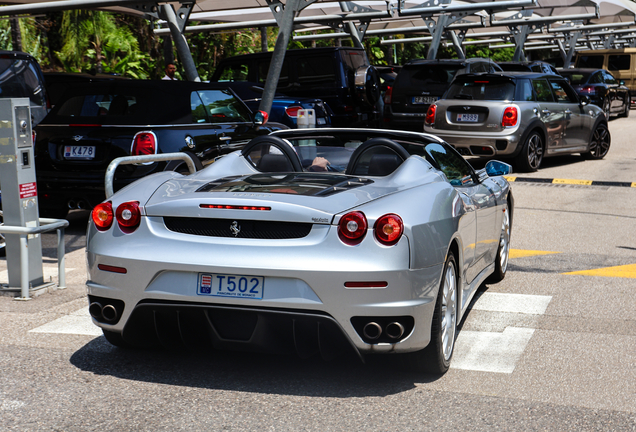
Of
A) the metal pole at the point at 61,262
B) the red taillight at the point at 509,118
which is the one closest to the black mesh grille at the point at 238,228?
the metal pole at the point at 61,262

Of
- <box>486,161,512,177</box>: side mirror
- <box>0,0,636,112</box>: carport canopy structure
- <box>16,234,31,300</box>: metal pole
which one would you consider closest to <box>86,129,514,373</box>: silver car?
<box>486,161,512,177</box>: side mirror

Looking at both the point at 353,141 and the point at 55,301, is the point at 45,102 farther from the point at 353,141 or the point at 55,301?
the point at 353,141

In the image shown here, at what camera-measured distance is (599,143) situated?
1617 cm

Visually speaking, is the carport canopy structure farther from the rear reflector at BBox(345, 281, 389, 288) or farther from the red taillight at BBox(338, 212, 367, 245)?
the rear reflector at BBox(345, 281, 389, 288)

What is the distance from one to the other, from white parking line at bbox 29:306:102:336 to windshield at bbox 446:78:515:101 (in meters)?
9.73

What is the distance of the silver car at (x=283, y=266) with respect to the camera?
12.8 ft

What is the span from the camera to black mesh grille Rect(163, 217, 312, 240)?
4.00 meters

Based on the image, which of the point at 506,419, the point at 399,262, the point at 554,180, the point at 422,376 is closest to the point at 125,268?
the point at 399,262

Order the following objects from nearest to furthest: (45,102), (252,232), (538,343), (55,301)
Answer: (252,232) → (538,343) → (55,301) → (45,102)

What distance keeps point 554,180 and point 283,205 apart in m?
9.80

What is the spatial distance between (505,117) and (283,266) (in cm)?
1043

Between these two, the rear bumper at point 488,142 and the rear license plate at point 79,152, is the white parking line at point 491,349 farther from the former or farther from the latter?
the rear bumper at point 488,142

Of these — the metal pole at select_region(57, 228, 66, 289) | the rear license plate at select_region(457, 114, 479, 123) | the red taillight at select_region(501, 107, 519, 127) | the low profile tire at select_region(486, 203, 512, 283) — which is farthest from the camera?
the rear license plate at select_region(457, 114, 479, 123)

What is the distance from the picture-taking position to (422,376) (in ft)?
14.4
